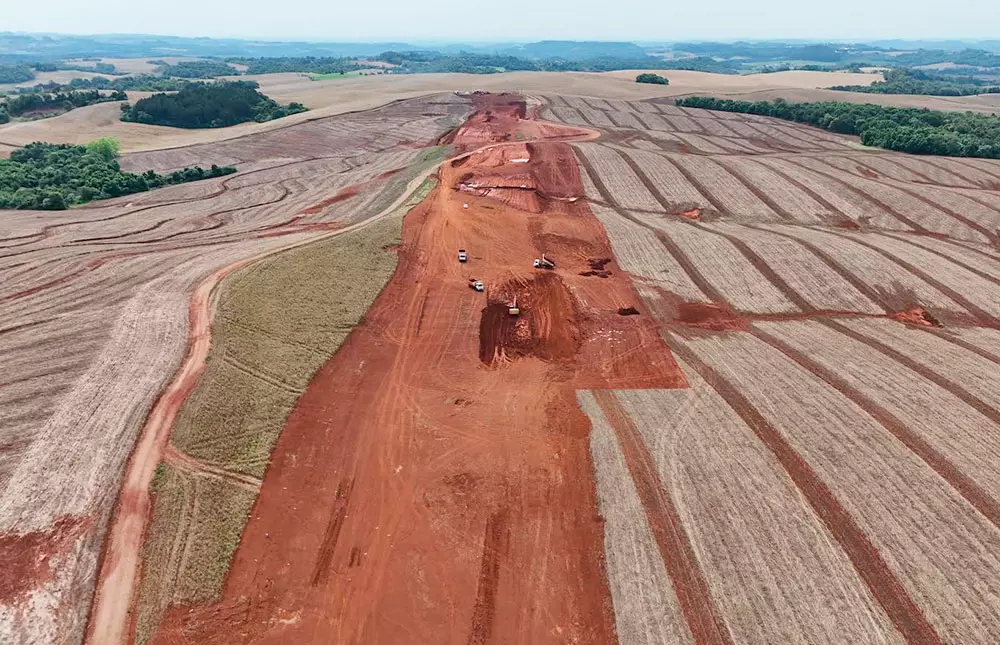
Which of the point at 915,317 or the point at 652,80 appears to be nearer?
the point at 915,317

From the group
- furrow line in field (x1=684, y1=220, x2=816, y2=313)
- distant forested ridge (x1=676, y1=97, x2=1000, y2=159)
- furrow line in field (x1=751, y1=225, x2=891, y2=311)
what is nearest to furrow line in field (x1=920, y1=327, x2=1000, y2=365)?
furrow line in field (x1=751, y1=225, x2=891, y2=311)

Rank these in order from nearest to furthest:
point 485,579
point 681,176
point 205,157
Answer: point 485,579 < point 681,176 < point 205,157

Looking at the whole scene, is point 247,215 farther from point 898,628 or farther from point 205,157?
point 898,628

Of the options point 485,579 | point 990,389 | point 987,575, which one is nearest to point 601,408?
point 485,579

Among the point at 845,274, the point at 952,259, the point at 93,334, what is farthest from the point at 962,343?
the point at 93,334

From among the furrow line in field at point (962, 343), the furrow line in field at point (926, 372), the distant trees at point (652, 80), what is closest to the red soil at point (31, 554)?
the furrow line in field at point (926, 372)

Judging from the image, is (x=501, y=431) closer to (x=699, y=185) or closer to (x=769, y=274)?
(x=769, y=274)
